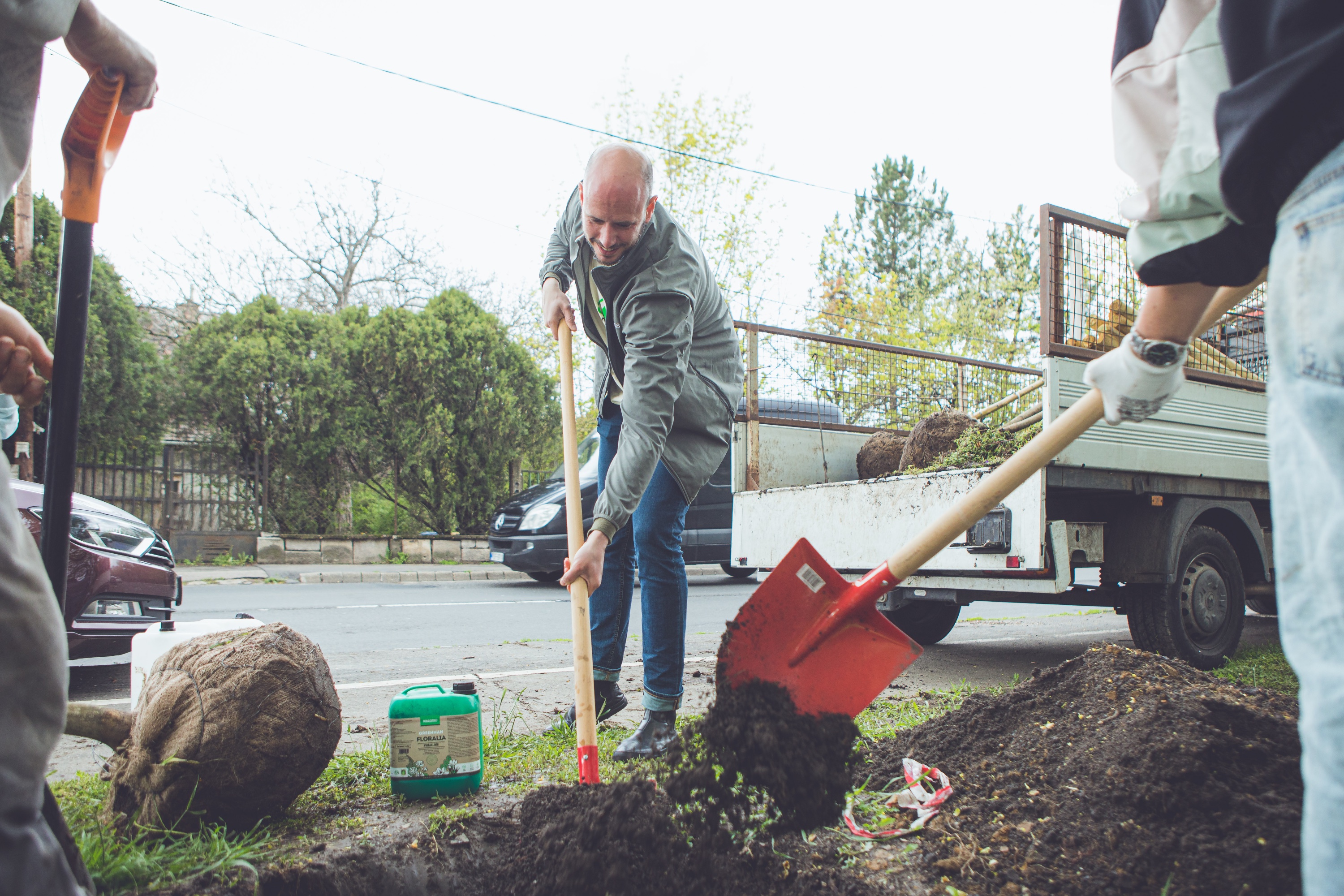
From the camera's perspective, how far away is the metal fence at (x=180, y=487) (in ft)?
41.5

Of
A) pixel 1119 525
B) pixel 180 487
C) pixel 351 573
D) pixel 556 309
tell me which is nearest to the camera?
pixel 556 309

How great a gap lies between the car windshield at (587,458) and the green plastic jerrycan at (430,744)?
6.36 m

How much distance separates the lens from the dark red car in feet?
13.2

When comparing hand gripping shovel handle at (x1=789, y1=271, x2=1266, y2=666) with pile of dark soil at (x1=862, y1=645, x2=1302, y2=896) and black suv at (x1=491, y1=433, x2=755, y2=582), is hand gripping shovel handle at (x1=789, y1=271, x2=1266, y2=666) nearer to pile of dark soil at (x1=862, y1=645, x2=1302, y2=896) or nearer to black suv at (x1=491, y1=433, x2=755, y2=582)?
pile of dark soil at (x1=862, y1=645, x2=1302, y2=896)

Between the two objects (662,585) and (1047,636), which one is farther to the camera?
(1047,636)

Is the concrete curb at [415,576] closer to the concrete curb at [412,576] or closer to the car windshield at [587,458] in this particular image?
the concrete curb at [412,576]

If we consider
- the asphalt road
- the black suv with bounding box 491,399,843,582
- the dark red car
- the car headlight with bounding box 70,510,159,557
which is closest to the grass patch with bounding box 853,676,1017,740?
the asphalt road

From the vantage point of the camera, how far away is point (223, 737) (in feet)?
6.17

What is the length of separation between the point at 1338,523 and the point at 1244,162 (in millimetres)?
472

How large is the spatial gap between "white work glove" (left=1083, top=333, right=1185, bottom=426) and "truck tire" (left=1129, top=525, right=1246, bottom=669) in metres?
3.14

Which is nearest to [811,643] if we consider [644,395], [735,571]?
[644,395]

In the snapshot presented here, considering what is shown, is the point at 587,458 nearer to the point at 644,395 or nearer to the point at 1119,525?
the point at 1119,525

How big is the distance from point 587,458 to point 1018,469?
27.4 ft

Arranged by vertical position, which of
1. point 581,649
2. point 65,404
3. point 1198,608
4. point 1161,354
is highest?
point 1161,354
